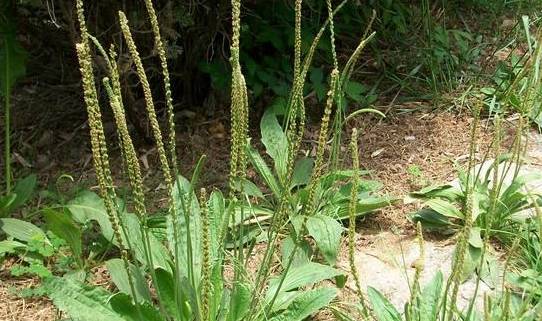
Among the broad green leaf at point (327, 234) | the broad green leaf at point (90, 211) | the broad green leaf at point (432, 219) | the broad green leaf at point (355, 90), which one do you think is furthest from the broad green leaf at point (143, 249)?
the broad green leaf at point (355, 90)

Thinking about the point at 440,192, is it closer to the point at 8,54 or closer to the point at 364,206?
the point at 364,206

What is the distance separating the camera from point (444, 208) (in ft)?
9.45

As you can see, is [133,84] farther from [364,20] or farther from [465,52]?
[465,52]

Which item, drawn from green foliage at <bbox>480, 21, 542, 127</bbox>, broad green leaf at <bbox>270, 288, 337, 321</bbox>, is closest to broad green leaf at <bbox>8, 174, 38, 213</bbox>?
broad green leaf at <bbox>270, 288, 337, 321</bbox>

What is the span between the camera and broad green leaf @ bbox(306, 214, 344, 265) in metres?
2.59

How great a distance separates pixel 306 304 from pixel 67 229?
0.96 meters

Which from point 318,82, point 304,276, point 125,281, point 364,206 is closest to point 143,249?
point 125,281

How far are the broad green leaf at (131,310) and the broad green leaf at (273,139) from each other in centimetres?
114

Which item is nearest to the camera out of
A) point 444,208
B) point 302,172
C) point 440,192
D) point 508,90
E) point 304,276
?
point 304,276

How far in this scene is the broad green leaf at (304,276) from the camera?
240 cm

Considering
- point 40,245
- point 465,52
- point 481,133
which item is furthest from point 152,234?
point 465,52

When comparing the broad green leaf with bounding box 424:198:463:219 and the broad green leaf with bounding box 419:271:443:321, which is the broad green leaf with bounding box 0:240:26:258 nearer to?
the broad green leaf with bounding box 419:271:443:321

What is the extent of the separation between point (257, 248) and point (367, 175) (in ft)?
2.36

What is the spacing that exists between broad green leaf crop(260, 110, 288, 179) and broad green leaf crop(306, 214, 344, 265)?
491 mm
